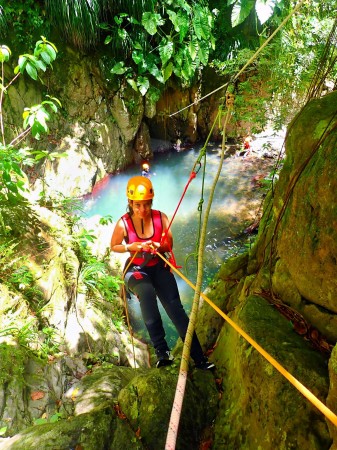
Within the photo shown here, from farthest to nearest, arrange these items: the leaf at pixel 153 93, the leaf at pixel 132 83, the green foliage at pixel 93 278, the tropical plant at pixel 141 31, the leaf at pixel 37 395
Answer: the leaf at pixel 153 93 < the leaf at pixel 132 83 < the tropical plant at pixel 141 31 < the green foliage at pixel 93 278 < the leaf at pixel 37 395

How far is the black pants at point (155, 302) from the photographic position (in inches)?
91.6

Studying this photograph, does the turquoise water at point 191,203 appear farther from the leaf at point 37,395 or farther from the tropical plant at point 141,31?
the tropical plant at point 141,31

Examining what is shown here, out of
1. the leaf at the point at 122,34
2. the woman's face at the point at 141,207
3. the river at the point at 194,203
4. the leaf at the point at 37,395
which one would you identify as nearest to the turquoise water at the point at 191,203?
the river at the point at 194,203

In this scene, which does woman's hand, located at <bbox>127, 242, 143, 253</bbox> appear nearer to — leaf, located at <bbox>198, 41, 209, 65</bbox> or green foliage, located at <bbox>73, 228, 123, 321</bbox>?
green foliage, located at <bbox>73, 228, 123, 321</bbox>

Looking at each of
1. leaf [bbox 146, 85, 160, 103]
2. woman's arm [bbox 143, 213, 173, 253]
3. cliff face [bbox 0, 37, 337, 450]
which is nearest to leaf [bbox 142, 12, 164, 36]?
leaf [bbox 146, 85, 160, 103]

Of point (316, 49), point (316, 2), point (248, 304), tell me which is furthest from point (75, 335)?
point (316, 2)

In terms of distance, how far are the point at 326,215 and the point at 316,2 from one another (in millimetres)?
4936

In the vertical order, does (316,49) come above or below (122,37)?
below

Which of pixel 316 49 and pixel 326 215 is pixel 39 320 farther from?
pixel 316 49

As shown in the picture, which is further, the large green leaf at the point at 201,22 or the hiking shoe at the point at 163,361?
the large green leaf at the point at 201,22

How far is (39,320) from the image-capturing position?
318 centimetres

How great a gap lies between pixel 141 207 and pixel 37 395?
71.1 inches

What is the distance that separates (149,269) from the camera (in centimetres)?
249

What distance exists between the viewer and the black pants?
233 cm
